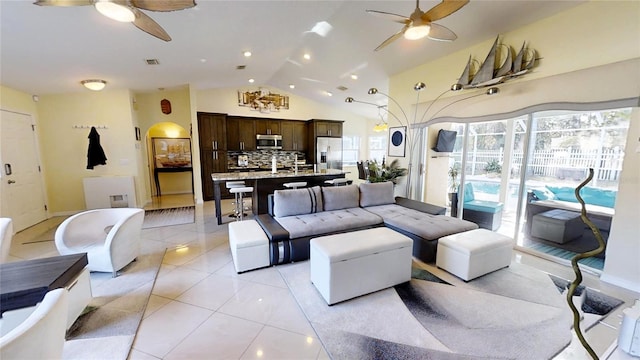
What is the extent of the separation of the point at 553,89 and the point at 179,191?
28.7 feet

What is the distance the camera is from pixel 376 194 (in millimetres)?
4219

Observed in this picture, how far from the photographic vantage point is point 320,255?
2.35m

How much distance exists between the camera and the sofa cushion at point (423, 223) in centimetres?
306

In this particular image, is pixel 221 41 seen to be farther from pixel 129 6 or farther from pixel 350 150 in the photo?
pixel 350 150

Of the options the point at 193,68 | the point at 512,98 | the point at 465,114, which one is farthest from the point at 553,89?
the point at 193,68

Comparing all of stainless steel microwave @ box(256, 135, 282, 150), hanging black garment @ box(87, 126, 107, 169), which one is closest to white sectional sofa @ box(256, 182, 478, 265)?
stainless steel microwave @ box(256, 135, 282, 150)

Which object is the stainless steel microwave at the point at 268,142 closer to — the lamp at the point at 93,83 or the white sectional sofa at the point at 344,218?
the lamp at the point at 93,83

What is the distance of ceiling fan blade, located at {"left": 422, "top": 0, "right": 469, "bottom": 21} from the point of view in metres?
2.13

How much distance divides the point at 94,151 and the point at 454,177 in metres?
7.16

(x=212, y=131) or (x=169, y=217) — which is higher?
(x=212, y=131)

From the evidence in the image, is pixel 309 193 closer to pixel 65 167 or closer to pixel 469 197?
pixel 469 197

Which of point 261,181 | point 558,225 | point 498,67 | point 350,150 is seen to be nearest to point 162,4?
point 261,181

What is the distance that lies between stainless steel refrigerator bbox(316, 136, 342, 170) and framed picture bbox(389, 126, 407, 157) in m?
2.93

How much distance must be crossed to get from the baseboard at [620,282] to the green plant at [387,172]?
3014 mm
